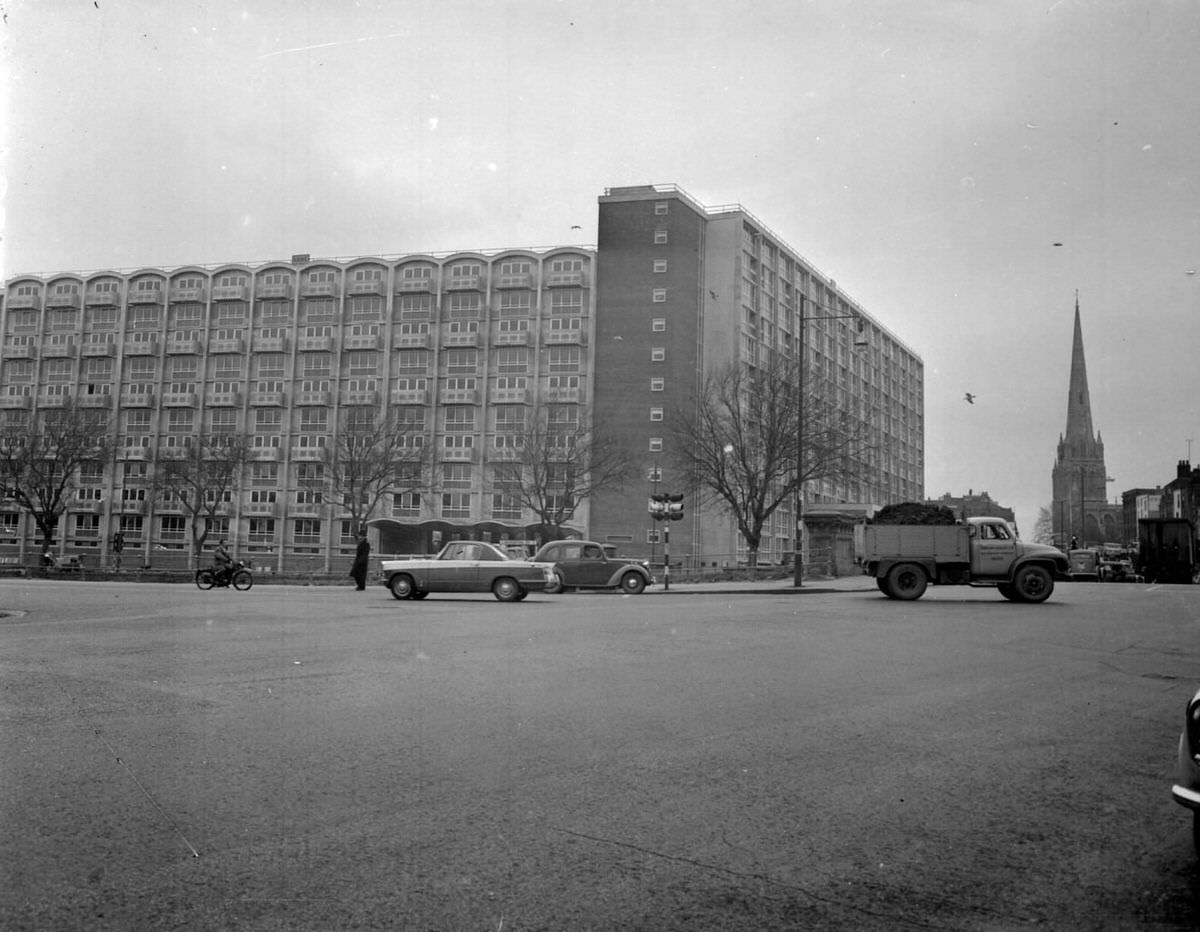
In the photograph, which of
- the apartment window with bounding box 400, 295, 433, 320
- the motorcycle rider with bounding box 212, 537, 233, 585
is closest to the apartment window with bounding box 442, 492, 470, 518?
the apartment window with bounding box 400, 295, 433, 320

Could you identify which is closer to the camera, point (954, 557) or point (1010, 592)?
point (1010, 592)

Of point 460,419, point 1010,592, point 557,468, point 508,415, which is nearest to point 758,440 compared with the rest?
point 557,468

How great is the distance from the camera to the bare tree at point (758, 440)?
47906 millimetres

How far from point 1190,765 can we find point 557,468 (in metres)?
58.9

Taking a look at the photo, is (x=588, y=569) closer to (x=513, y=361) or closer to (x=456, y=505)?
(x=456, y=505)

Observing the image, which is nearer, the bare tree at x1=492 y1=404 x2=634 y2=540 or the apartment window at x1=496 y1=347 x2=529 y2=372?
the bare tree at x1=492 y1=404 x2=634 y2=540

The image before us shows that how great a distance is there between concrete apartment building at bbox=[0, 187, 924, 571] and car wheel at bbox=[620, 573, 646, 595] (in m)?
43.0

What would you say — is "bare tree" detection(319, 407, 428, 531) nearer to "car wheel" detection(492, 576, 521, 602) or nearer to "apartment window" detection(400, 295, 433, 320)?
"apartment window" detection(400, 295, 433, 320)

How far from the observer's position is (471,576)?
79.1 feet

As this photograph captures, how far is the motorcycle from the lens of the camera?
30141 millimetres

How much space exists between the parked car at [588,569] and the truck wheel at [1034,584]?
11326mm

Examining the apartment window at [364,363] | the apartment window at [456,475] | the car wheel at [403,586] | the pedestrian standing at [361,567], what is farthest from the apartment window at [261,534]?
the car wheel at [403,586]

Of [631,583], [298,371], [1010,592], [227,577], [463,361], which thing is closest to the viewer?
[1010,592]

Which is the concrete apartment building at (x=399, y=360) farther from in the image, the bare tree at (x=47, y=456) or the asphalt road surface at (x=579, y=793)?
the asphalt road surface at (x=579, y=793)
